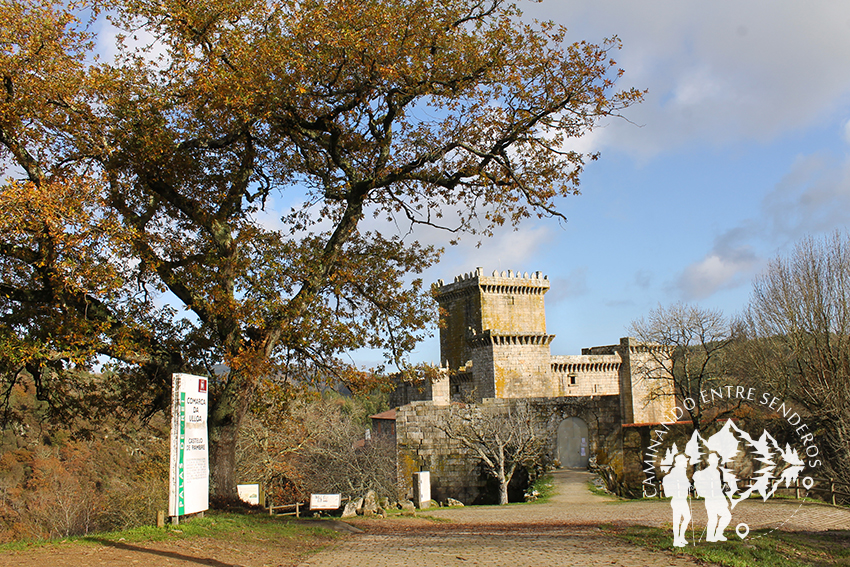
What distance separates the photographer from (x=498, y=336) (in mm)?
46031

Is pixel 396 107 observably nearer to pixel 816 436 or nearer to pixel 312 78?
pixel 312 78

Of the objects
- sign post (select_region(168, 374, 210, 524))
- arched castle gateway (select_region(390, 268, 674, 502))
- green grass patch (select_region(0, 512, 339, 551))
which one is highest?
arched castle gateway (select_region(390, 268, 674, 502))

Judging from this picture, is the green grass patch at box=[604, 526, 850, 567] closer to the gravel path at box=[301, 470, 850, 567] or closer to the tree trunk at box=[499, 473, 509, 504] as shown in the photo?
the gravel path at box=[301, 470, 850, 567]

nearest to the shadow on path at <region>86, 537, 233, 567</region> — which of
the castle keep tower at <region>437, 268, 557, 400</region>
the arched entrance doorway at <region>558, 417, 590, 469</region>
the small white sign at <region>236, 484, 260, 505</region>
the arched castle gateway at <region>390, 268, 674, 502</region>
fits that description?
the small white sign at <region>236, 484, 260, 505</region>

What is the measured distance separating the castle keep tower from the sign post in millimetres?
34855

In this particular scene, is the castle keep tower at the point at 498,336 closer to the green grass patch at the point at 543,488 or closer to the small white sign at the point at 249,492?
the green grass patch at the point at 543,488

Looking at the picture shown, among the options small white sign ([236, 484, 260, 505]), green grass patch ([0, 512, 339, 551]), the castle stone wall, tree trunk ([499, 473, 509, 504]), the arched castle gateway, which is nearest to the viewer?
green grass patch ([0, 512, 339, 551])

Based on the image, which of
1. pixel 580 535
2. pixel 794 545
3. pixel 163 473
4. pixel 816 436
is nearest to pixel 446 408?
pixel 163 473

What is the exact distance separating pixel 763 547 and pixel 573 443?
1822 centimetres

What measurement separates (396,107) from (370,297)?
13.2 ft

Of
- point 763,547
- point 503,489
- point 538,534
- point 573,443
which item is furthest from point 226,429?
point 573,443

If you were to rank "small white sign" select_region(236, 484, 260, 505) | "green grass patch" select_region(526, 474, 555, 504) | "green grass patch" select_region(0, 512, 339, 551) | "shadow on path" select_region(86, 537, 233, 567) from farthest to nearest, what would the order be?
"green grass patch" select_region(526, 474, 555, 504), "small white sign" select_region(236, 484, 260, 505), "green grass patch" select_region(0, 512, 339, 551), "shadow on path" select_region(86, 537, 233, 567)

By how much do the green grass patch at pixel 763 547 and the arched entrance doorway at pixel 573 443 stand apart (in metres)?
15.0

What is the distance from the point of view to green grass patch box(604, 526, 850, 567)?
28.1ft
